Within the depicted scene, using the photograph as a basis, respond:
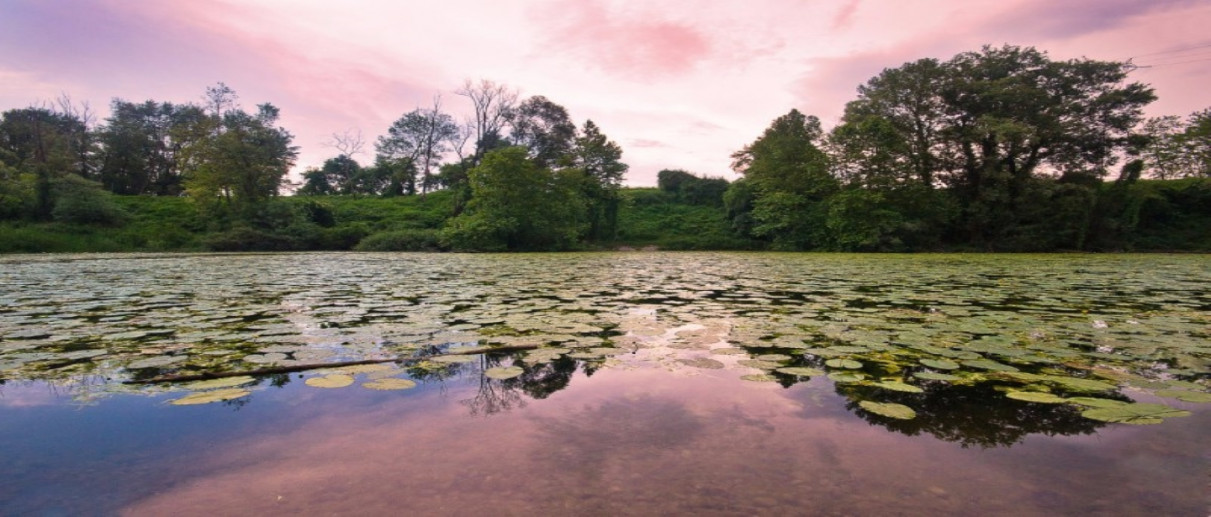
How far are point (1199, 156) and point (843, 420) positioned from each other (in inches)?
1657

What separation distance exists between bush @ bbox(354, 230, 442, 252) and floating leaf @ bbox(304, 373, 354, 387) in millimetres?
26501

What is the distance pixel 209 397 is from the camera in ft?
8.43

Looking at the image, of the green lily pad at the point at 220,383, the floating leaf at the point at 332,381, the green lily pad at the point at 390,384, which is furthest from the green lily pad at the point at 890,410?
the green lily pad at the point at 220,383

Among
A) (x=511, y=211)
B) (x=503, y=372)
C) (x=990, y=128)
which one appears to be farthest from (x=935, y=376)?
(x=990, y=128)

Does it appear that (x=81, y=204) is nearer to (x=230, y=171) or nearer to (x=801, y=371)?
(x=230, y=171)

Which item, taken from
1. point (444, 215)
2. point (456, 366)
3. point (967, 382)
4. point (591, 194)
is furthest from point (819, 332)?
point (444, 215)

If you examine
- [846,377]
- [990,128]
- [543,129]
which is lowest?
[846,377]

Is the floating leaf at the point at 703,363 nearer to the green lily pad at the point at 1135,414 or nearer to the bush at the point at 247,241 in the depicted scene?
the green lily pad at the point at 1135,414

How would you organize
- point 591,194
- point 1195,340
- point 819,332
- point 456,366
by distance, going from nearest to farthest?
point 456,366 < point 1195,340 < point 819,332 < point 591,194

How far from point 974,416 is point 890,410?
0.36 meters

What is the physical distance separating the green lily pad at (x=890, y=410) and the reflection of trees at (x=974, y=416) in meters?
0.03

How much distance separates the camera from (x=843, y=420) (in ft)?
7.52

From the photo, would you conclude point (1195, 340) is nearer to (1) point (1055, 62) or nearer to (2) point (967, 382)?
(2) point (967, 382)

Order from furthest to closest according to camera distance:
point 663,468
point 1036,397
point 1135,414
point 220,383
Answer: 1. point 220,383
2. point 1036,397
3. point 1135,414
4. point 663,468
